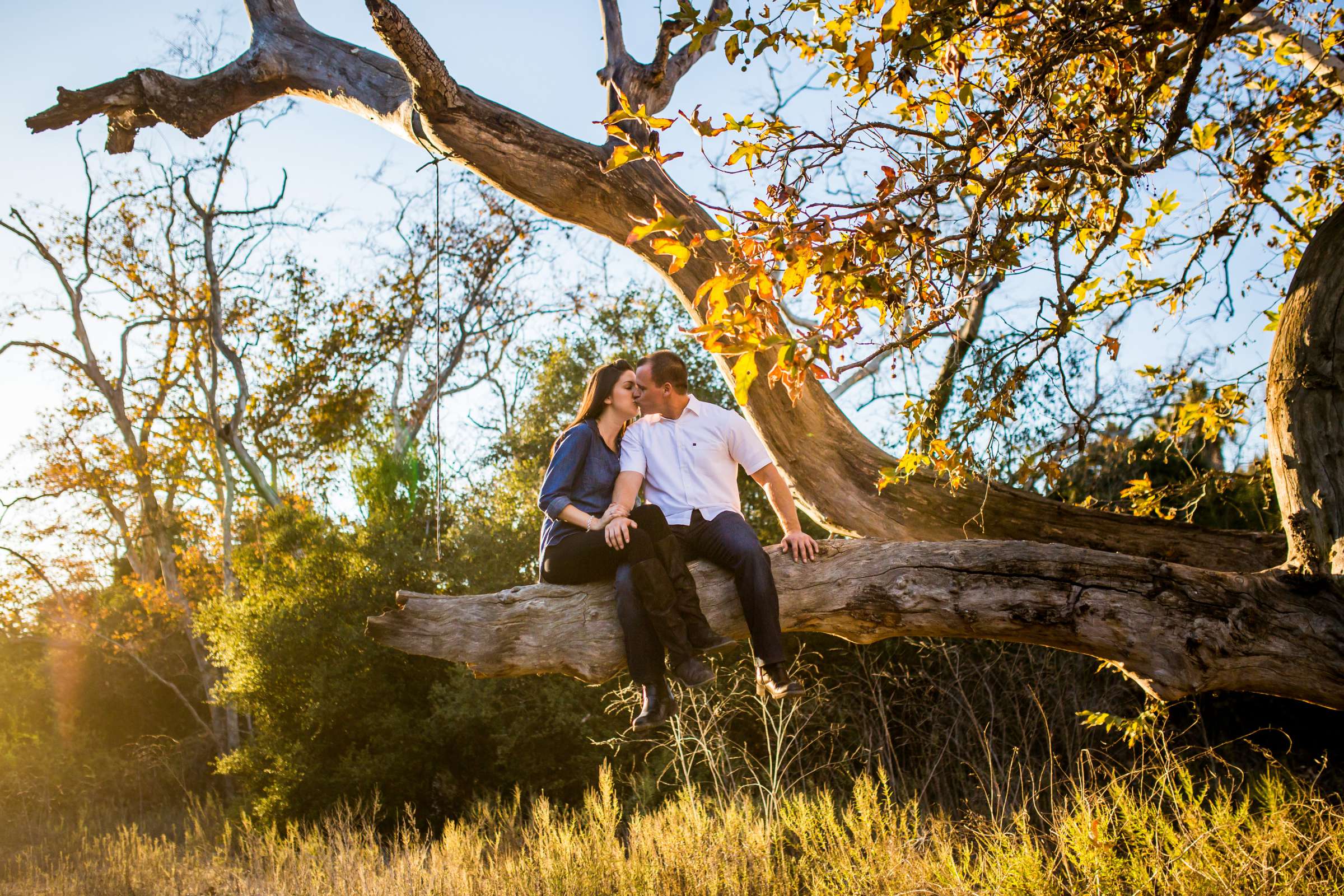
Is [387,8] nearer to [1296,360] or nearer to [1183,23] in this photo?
[1183,23]

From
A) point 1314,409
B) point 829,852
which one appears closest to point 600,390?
point 1314,409

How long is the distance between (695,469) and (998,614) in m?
1.44

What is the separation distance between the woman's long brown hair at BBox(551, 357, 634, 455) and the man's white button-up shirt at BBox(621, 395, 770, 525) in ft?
0.67

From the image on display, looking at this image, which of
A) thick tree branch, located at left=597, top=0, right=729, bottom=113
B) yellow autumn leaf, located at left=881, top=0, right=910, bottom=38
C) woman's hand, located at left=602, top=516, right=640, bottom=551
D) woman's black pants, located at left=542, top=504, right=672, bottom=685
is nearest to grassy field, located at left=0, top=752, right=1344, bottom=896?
woman's black pants, located at left=542, top=504, right=672, bottom=685

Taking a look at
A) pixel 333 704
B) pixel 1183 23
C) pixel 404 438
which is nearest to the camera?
pixel 1183 23

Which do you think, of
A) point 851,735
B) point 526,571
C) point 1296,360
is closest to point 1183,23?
point 1296,360

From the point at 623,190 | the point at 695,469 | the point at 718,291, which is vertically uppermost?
the point at 623,190

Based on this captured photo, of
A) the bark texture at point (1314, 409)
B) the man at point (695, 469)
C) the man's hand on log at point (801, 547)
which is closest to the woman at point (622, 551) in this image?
the man at point (695, 469)

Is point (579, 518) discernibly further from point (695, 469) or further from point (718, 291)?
point (718, 291)

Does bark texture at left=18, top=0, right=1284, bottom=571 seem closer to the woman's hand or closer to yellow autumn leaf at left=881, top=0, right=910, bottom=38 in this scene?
the woman's hand

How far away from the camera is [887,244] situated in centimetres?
328

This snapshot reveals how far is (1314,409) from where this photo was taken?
369 centimetres

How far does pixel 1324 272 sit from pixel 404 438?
1461cm

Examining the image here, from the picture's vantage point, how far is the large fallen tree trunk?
11.5ft
